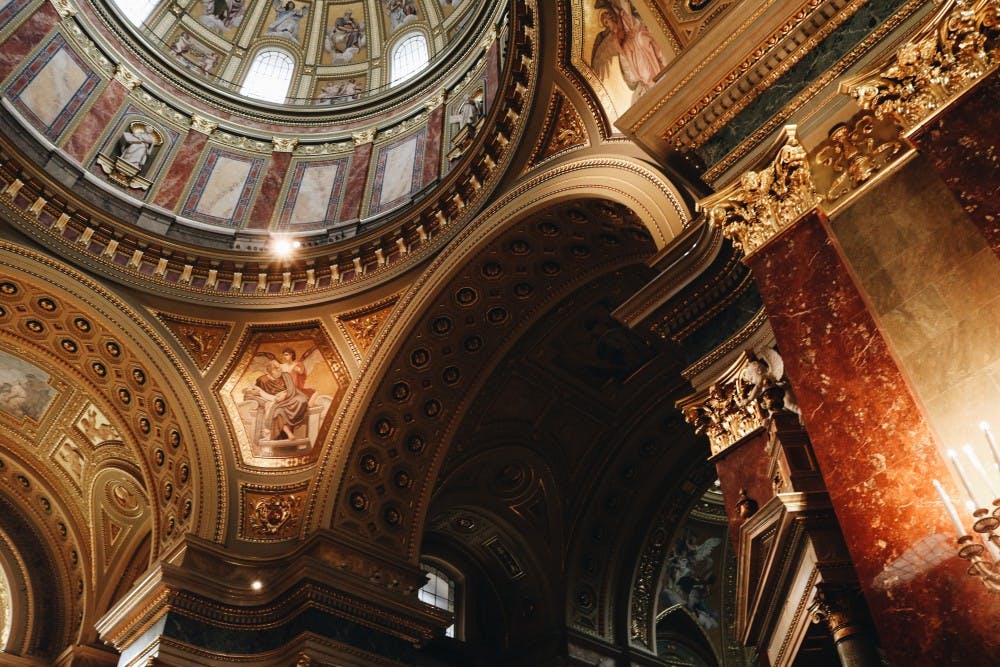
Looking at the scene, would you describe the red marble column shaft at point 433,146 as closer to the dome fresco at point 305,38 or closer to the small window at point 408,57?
the dome fresco at point 305,38

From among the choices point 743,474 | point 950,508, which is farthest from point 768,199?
point 950,508

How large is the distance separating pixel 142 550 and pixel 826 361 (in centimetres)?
1208

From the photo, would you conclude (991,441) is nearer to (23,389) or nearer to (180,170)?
(180,170)

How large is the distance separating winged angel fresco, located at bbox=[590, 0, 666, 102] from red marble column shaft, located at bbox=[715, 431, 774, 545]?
144 inches

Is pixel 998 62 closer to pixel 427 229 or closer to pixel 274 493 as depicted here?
pixel 427 229

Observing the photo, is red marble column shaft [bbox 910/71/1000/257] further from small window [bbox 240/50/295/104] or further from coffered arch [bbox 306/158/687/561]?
small window [bbox 240/50/295/104]

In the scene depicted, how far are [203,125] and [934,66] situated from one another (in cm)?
1199

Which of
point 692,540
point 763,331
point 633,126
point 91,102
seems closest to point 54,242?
point 91,102

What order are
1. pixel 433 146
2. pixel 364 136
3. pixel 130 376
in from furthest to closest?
pixel 364 136
pixel 433 146
pixel 130 376

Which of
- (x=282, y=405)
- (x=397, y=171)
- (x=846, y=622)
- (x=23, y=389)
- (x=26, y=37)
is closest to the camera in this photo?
(x=846, y=622)

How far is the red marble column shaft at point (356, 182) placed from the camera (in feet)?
44.1

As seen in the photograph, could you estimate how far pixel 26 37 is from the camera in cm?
1236

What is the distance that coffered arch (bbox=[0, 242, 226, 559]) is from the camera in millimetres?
11031

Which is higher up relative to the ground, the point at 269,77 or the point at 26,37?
the point at 269,77
